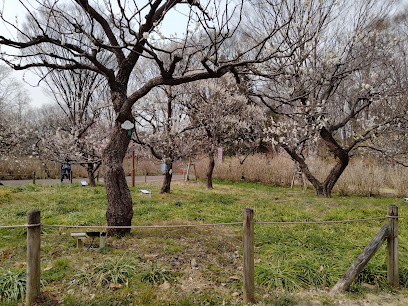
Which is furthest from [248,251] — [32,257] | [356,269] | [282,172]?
[282,172]

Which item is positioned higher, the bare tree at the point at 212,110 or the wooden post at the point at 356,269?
the bare tree at the point at 212,110

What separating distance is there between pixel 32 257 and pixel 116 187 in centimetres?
204

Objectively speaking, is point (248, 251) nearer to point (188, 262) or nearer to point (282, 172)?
point (188, 262)

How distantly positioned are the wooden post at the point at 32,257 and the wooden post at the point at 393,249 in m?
4.12

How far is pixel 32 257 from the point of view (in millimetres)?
2783

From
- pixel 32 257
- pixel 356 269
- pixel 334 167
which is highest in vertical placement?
pixel 334 167

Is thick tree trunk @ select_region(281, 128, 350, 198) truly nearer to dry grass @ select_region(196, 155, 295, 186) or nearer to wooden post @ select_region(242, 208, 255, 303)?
dry grass @ select_region(196, 155, 295, 186)

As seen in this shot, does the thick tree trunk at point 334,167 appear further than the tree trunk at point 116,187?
Yes

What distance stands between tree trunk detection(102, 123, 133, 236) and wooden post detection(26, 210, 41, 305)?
74.8 inches

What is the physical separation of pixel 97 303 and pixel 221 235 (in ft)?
8.83

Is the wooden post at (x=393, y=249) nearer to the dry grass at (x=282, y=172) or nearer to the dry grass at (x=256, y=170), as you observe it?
the dry grass at (x=282, y=172)

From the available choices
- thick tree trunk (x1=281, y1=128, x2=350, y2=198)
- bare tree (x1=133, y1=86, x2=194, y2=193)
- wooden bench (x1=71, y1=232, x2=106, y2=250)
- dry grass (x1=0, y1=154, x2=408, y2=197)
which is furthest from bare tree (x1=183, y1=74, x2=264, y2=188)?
A: wooden bench (x1=71, y1=232, x2=106, y2=250)

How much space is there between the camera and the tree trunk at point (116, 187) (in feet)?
15.5

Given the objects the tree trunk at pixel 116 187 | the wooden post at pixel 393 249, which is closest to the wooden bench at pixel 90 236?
the tree trunk at pixel 116 187
